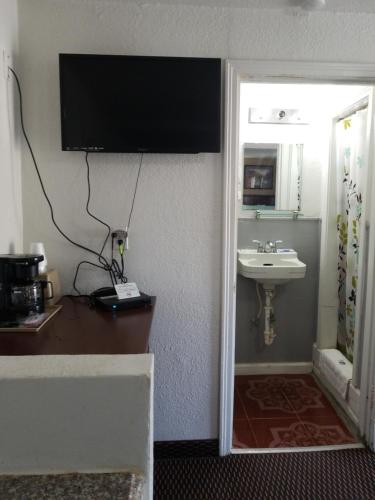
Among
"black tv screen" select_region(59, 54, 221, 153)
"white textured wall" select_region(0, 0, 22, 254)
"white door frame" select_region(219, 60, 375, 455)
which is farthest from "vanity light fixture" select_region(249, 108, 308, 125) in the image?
"white textured wall" select_region(0, 0, 22, 254)

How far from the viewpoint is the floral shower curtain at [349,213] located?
235cm

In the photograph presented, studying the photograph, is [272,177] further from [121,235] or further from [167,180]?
[121,235]

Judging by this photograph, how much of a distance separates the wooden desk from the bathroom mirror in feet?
5.11

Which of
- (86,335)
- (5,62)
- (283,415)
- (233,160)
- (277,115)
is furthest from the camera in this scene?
(277,115)

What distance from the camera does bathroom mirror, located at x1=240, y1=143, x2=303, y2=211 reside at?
2859mm

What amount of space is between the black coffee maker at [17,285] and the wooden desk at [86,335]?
0.12 m

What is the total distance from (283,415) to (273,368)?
1.95 ft

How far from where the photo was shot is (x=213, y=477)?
1865 millimetres

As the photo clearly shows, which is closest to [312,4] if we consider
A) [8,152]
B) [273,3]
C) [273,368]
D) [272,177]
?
[273,3]

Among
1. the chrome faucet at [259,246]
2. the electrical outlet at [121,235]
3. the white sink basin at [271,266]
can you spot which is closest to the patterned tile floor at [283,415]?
the white sink basin at [271,266]

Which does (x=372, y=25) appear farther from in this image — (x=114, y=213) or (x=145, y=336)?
(x=145, y=336)

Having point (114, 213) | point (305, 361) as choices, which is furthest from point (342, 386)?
point (114, 213)

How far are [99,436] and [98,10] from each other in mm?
1837

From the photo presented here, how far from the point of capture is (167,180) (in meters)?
1.87
